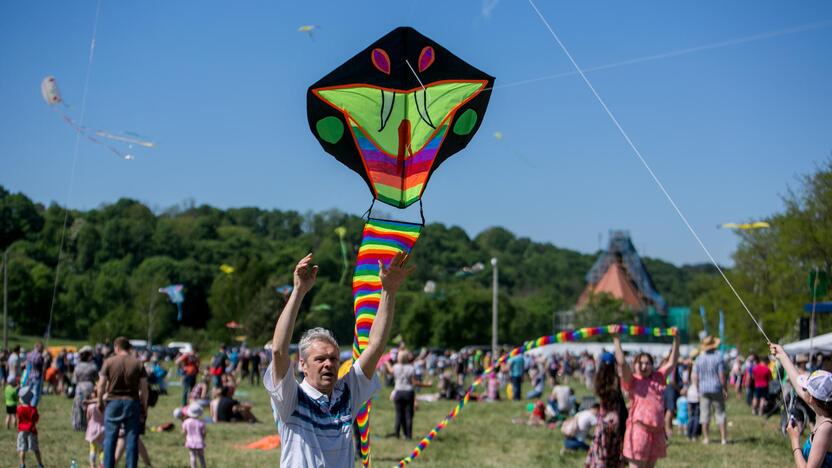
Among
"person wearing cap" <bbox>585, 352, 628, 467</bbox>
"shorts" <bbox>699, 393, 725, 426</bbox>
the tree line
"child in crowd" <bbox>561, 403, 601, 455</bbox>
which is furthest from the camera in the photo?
the tree line

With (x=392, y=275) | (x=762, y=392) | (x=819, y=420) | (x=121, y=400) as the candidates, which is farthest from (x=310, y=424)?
(x=762, y=392)

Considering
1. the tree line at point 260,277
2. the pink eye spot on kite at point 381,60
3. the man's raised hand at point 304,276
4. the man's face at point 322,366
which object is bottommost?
the man's face at point 322,366

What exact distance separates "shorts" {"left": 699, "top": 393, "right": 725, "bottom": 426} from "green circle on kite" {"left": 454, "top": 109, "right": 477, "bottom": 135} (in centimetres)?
814

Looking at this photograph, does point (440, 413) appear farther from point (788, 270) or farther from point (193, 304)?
point (193, 304)

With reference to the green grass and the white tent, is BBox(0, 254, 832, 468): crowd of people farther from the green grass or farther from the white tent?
the white tent

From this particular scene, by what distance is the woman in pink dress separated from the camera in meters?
7.55

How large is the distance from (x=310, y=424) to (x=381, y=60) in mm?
3576

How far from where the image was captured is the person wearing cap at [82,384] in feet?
44.0

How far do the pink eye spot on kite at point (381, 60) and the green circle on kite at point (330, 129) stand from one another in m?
0.51

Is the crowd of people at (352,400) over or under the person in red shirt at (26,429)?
over

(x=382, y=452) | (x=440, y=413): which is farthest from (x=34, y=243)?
(x=382, y=452)

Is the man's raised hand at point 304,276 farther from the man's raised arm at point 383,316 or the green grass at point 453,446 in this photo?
the green grass at point 453,446

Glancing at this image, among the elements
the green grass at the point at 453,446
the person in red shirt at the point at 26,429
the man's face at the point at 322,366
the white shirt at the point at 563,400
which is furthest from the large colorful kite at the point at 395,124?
the white shirt at the point at 563,400

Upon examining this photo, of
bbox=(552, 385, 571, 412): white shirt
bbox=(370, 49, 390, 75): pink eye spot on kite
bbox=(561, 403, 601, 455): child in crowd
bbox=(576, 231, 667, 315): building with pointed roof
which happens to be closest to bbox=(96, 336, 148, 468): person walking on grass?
bbox=(370, 49, 390, 75): pink eye spot on kite
